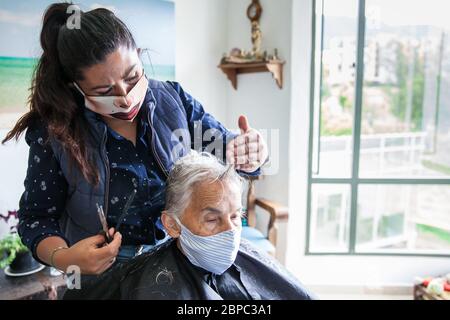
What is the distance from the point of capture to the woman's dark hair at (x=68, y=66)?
0.78 metres

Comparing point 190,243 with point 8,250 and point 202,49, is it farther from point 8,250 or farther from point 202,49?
point 202,49

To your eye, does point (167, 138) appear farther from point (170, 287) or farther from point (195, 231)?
point (170, 287)

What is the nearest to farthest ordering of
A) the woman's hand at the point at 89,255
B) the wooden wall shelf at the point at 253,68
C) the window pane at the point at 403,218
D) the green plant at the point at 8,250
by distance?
the woman's hand at the point at 89,255
the green plant at the point at 8,250
the wooden wall shelf at the point at 253,68
the window pane at the point at 403,218

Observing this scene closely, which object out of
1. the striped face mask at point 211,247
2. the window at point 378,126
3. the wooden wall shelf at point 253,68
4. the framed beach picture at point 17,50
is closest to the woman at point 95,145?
the striped face mask at point 211,247

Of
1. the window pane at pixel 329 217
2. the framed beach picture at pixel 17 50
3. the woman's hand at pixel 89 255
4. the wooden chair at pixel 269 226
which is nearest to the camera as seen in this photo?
the woman's hand at pixel 89 255

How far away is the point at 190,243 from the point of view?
38.4 inches

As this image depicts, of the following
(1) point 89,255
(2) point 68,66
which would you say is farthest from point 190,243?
(2) point 68,66

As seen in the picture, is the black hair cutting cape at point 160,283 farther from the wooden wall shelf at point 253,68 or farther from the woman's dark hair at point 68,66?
the wooden wall shelf at point 253,68

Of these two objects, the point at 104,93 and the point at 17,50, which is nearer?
the point at 104,93

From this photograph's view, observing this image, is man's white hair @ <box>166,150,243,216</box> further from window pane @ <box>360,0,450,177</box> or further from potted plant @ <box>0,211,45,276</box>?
window pane @ <box>360,0,450,177</box>

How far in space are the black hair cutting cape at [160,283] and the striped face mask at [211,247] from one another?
4cm

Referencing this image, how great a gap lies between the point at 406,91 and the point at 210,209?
8.94 ft

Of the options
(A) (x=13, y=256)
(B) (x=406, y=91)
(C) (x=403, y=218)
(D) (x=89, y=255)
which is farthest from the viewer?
(C) (x=403, y=218)
